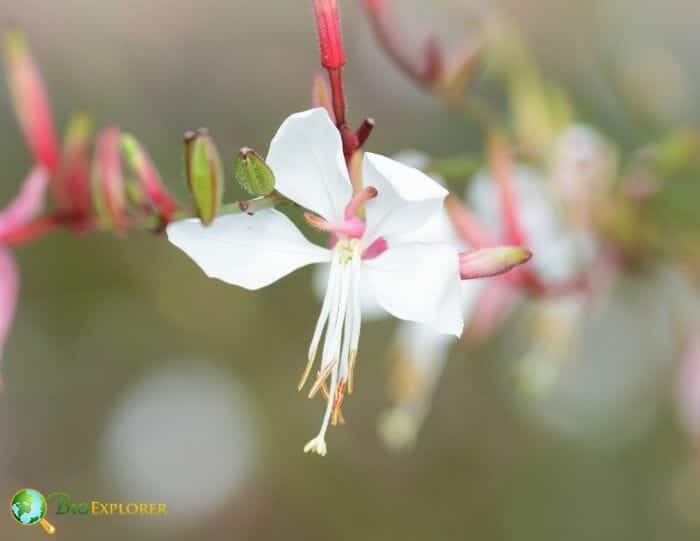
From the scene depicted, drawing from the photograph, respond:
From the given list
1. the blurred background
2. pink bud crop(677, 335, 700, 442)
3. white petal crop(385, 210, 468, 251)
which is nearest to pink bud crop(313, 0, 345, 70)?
white petal crop(385, 210, 468, 251)

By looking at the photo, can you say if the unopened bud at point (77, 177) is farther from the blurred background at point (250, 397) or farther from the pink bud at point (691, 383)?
the blurred background at point (250, 397)

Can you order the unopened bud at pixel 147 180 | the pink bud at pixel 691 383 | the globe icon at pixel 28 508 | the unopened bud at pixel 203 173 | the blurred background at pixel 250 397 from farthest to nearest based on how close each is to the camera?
the blurred background at pixel 250 397 < the pink bud at pixel 691 383 < the globe icon at pixel 28 508 < the unopened bud at pixel 147 180 < the unopened bud at pixel 203 173

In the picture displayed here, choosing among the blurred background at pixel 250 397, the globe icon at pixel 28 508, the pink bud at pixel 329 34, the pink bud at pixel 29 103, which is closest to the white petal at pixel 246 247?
the pink bud at pixel 329 34

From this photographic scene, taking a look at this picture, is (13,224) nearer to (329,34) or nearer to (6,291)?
(6,291)

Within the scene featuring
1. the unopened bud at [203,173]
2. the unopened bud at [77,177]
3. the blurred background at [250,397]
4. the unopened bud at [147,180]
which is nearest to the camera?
the unopened bud at [203,173]

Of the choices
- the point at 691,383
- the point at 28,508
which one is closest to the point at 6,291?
the point at 28,508
